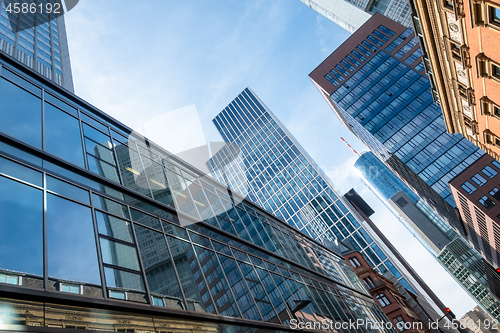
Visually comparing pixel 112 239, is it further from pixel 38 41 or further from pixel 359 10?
pixel 359 10

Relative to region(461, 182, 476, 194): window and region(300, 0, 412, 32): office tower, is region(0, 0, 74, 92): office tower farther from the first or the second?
region(300, 0, 412, 32): office tower

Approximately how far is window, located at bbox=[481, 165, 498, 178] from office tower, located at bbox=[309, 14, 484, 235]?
14.6 ft

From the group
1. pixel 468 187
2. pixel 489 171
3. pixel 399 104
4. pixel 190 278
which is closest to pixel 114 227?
pixel 190 278

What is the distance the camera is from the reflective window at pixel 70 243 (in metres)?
9.60

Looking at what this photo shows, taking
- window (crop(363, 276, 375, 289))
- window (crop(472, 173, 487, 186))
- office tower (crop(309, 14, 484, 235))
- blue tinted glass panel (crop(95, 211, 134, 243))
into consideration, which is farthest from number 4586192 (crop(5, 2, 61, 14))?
window (crop(472, 173, 487, 186))

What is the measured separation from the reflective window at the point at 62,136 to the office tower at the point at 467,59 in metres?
22.1

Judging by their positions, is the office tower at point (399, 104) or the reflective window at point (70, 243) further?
the office tower at point (399, 104)

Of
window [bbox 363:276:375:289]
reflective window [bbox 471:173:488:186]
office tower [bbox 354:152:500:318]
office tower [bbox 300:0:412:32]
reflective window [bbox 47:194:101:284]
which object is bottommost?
reflective window [bbox 47:194:101:284]

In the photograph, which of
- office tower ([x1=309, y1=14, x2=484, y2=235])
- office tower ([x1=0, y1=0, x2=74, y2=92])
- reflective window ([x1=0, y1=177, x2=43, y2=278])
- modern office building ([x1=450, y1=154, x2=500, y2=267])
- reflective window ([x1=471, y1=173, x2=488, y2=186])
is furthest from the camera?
office tower ([x1=309, y1=14, x2=484, y2=235])

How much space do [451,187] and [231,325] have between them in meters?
58.9

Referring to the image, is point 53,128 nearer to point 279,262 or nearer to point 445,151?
point 279,262

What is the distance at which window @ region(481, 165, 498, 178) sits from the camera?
54562 millimetres

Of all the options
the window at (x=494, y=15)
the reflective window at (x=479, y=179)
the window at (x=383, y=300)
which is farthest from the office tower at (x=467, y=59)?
the window at (x=383, y=300)

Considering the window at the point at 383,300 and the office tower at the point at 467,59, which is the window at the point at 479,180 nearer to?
the window at the point at 383,300
